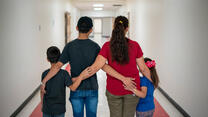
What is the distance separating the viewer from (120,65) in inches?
66.7

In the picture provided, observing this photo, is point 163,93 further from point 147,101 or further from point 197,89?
point 147,101

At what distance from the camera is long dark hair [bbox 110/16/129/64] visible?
1649mm

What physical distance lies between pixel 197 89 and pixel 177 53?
3.05 ft

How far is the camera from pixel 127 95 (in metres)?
1.72

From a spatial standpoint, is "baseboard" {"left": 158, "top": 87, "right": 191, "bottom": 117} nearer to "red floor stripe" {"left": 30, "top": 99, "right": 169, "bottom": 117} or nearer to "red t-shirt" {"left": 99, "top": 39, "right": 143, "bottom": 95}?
"red floor stripe" {"left": 30, "top": 99, "right": 169, "bottom": 117}

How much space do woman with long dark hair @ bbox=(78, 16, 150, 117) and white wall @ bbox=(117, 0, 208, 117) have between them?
1.45 metres

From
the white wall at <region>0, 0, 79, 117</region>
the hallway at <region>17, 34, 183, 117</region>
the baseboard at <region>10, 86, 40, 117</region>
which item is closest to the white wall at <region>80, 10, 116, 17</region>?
the white wall at <region>0, 0, 79, 117</region>

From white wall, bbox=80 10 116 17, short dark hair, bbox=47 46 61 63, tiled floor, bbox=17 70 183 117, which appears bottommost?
tiled floor, bbox=17 70 183 117

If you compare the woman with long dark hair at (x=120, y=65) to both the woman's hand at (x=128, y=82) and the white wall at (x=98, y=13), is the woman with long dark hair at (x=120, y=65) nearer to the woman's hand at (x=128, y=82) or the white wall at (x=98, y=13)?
the woman's hand at (x=128, y=82)

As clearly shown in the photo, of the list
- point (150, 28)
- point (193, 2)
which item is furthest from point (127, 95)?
point (150, 28)

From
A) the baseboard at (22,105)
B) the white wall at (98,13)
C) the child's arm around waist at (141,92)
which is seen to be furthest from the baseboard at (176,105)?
the white wall at (98,13)

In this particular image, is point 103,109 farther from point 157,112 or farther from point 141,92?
point 141,92

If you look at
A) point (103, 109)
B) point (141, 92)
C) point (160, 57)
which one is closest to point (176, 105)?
point (103, 109)

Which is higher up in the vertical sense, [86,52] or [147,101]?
[86,52]
